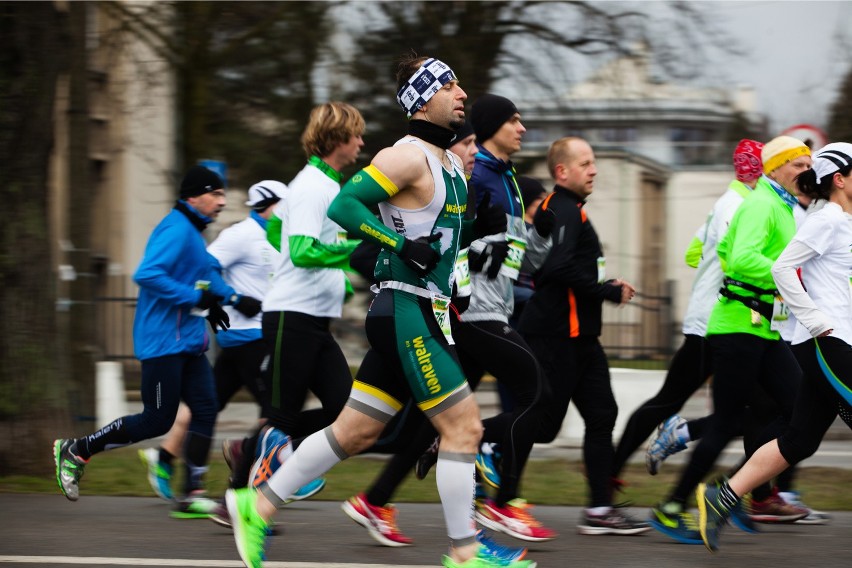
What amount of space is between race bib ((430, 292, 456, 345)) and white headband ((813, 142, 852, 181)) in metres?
1.81

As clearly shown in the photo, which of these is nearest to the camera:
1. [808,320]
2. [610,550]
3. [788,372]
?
[808,320]

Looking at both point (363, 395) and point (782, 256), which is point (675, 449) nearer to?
point (782, 256)

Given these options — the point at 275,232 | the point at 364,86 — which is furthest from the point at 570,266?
the point at 364,86

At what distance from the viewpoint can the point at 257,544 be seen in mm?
4973

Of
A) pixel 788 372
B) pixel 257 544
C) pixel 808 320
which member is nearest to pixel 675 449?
pixel 788 372

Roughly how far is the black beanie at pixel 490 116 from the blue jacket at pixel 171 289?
5.15 feet

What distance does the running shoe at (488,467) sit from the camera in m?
6.65

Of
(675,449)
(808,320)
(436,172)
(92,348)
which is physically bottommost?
(92,348)

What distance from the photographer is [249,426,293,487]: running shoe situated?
6.04 meters

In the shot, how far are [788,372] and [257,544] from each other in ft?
9.11

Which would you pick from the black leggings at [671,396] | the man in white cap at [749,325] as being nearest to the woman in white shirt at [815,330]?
the man in white cap at [749,325]

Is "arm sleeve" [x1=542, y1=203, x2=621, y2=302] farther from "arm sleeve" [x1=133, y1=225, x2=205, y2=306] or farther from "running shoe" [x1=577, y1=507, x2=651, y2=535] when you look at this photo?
"arm sleeve" [x1=133, y1=225, x2=205, y2=306]

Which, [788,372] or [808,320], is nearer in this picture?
[808,320]

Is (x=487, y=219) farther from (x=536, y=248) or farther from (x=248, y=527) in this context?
(x=248, y=527)
